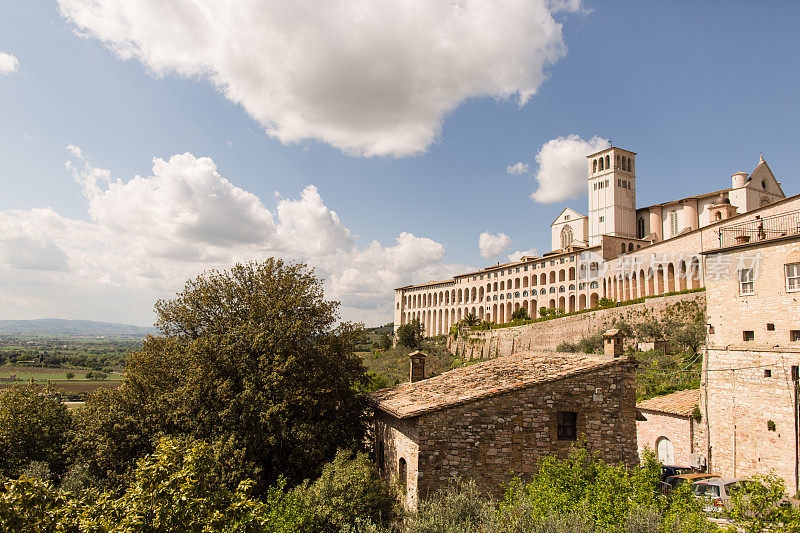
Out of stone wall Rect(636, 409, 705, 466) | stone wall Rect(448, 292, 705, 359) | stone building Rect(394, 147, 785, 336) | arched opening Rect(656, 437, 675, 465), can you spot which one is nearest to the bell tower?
stone building Rect(394, 147, 785, 336)

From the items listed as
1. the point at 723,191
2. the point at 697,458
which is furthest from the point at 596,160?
the point at 697,458

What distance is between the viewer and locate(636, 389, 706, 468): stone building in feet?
75.7

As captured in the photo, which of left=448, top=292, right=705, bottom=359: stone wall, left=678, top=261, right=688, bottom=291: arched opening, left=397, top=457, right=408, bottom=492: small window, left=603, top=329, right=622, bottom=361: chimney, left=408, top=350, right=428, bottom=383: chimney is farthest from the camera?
left=678, top=261, right=688, bottom=291: arched opening

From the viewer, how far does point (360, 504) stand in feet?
42.5

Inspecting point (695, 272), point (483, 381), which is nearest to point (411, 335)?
point (695, 272)

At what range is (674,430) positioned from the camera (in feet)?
80.0

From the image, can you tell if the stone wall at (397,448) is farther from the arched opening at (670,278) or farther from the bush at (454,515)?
the arched opening at (670,278)

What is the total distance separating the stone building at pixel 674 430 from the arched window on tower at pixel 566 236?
72.6 m

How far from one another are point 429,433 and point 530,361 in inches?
246

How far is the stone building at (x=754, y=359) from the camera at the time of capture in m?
18.5

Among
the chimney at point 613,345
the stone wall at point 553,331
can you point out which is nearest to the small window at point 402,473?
the chimney at point 613,345

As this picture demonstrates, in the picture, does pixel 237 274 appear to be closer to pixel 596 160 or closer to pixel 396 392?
pixel 396 392

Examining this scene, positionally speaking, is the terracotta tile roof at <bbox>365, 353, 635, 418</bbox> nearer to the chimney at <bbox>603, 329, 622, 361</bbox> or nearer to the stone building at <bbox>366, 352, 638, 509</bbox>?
the stone building at <bbox>366, 352, 638, 509</bbox>

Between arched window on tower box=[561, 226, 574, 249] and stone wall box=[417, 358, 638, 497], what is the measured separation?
8560 cm
